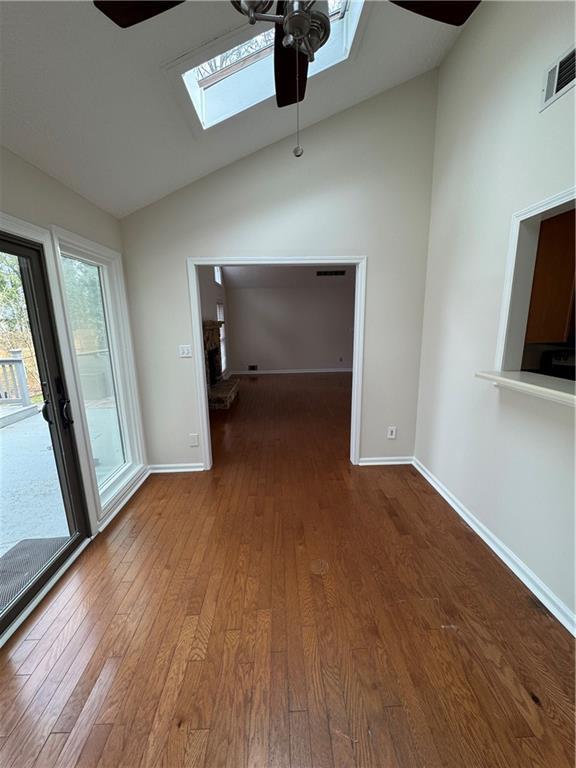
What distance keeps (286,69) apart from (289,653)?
2.69 metres

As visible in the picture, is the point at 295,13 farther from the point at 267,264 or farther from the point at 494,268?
the point at 267,264

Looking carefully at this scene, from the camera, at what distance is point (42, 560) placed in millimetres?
1899

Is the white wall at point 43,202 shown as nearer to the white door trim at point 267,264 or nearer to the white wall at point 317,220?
the white wall at point 317,220

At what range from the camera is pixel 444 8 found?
1.07 meters

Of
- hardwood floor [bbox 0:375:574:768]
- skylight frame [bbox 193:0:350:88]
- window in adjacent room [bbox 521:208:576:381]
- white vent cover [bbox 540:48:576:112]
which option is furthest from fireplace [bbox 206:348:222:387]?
white vent cover [bbox 540:48:576:112]

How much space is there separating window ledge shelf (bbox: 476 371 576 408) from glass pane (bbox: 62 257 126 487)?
2.75m

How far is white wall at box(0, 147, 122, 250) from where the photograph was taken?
1.57 m

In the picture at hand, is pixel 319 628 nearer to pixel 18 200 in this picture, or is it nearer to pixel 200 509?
pixel 200 509

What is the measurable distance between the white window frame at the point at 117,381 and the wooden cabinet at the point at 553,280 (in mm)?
2970

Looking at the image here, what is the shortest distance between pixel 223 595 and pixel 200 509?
920mm

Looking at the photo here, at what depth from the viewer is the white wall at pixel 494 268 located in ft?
5.13

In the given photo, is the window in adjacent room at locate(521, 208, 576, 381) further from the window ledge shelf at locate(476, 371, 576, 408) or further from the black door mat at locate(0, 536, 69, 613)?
the black door mat at locate(0, 536, 69, 613)

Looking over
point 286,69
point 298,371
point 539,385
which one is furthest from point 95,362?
point 298,371

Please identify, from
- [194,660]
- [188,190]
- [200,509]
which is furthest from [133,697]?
[188,190]
